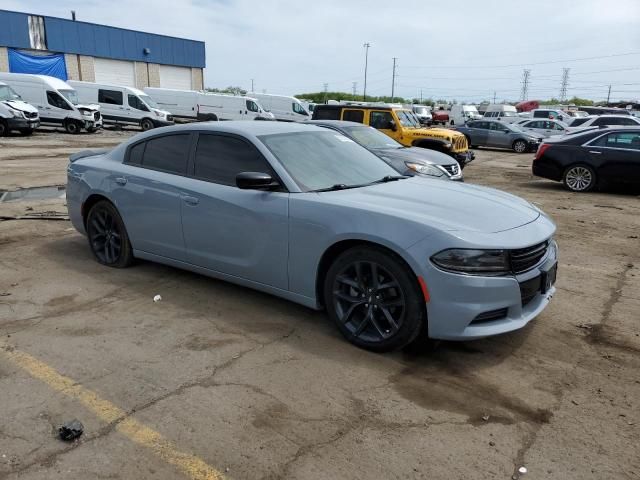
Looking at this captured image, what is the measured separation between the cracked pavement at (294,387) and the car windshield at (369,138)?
5732mm

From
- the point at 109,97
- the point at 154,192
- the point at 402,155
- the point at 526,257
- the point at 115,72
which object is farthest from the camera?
the point at 115,72

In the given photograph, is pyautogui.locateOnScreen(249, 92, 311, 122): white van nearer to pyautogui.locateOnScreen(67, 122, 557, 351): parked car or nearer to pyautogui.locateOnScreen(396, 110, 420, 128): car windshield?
pyautogui.locateOnScreen(396, 110, 420, 128): car windshield

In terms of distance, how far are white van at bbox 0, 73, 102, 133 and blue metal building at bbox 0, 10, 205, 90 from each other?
14931 millimetres

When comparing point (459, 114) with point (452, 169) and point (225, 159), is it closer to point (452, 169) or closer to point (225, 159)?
point (452, 169)

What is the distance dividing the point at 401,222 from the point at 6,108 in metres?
23.9

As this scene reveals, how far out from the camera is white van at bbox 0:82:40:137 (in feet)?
73.7

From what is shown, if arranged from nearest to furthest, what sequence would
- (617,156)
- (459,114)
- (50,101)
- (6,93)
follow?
1. (617,156)
2. (6,93)
3. (50,101)
4. (459,114)

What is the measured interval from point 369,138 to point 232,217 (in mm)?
6797

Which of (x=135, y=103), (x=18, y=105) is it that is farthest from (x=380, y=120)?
(x=135, y=103)

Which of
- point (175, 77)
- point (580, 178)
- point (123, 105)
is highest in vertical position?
point (175, 77)

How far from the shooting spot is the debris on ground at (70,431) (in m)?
2.79

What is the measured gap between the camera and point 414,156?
33.1ft

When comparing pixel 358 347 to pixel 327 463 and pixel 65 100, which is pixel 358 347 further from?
pixel 65 100

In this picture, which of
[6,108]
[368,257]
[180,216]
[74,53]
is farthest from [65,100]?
[368,257]
